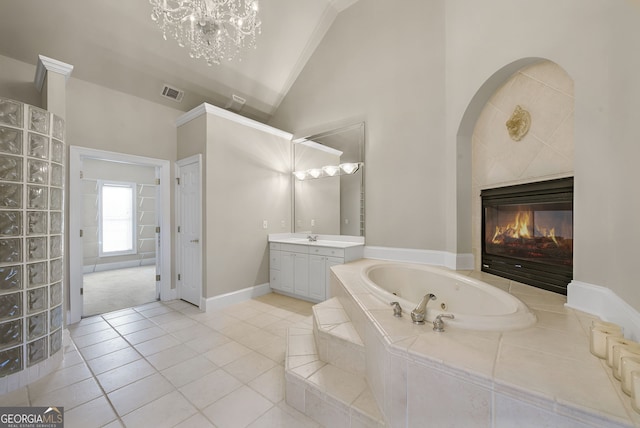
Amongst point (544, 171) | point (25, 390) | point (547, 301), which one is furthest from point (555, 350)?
point (25, 390)

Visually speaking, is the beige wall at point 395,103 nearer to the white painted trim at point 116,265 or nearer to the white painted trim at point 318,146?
the white painted trim at point 318,146

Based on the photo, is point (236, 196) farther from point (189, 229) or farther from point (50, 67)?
point (50, 67)

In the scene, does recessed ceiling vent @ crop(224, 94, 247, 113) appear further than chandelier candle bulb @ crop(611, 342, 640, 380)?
Yes

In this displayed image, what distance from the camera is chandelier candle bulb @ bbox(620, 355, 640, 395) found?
0.84 m

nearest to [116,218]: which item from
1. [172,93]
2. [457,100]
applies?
[172,93]

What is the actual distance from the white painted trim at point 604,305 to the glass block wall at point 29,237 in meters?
3.69

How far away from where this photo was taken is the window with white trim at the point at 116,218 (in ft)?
19.5

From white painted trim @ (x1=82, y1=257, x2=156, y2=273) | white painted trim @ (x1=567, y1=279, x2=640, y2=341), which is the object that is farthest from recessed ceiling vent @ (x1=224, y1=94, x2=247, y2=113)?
white painted trim @ (x1=82, y1=257, x2=156, y2=273)

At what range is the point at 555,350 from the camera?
1160mm

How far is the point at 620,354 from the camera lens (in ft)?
3.06

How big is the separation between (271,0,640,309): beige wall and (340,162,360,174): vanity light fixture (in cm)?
23

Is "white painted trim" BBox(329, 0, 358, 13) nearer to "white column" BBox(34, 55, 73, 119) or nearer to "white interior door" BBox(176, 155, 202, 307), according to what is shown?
"white interior door" BBox(176, 155, 202, 307)

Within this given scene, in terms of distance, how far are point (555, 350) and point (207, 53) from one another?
3.39 m

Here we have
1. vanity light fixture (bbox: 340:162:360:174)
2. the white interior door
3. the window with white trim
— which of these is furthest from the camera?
the window with white trim
